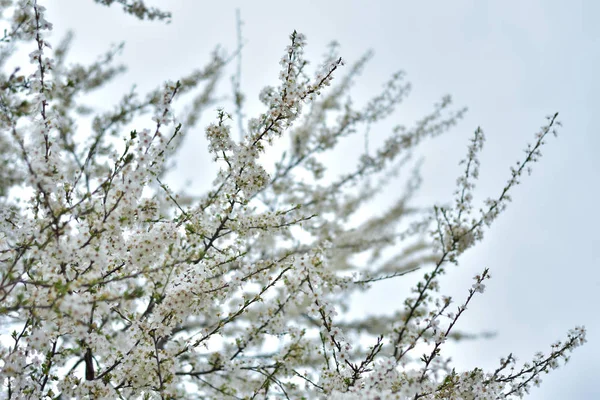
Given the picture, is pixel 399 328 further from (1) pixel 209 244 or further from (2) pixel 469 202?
(1) pixel 209 244

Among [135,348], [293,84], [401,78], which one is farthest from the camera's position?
[401,78]

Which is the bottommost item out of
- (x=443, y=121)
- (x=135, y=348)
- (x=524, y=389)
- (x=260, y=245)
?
(x=524, y=389)

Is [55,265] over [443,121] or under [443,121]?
under

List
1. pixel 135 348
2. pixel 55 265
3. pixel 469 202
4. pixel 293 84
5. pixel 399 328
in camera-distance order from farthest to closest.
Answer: pixel 469 202 → pixel 399 328 → pixel 293 84 → pixel 135 348 → pixel 55 265

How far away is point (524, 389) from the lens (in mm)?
3924

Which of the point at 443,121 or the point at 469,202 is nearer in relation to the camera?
the point at 469,202

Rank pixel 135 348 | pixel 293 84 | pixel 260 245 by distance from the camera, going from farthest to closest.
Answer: pixel 260 245, pixel 293 84, pixel 135 348

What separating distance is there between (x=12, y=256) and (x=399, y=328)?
11.1 feet

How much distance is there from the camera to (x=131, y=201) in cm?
339

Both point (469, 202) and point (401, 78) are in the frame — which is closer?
point (469, 202)

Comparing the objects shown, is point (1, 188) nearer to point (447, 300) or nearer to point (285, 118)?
point (285, 118)

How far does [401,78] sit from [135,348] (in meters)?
5.71

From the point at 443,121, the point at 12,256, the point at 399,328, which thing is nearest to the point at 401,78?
the point at 443,121

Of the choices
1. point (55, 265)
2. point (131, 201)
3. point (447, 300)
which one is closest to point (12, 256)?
point (55, 265)
